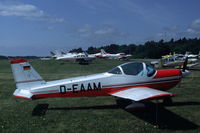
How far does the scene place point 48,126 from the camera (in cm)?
585

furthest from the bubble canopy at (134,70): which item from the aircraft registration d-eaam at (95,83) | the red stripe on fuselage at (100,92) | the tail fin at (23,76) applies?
the tail fin at (23,76)

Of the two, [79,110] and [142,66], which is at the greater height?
[142,66]

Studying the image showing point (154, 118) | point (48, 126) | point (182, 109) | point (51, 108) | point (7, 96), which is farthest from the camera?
point (7, 96)

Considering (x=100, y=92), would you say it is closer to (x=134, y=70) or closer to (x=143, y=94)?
(x=134, y=70)

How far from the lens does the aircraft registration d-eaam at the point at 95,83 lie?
727 cm

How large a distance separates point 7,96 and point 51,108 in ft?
10.9

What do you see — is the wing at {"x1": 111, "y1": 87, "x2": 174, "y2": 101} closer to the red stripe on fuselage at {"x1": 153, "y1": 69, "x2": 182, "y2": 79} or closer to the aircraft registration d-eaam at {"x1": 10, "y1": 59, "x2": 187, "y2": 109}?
the aircraft registration d-eaam at {"x1": 10, "y1": 59, "x2": 187, "y2": 109}

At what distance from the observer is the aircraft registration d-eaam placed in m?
7.27

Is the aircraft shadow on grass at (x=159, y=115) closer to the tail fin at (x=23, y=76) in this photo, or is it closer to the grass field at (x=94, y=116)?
the grass field at (x=94, y=116)

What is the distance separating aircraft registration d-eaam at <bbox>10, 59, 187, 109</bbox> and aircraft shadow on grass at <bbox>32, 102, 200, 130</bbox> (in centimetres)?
48

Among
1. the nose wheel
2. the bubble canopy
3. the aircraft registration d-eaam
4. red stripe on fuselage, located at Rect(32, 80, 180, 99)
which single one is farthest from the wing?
the nose wheel

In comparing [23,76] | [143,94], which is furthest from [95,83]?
[23,76]

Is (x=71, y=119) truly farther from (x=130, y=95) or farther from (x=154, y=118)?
(x=154, y=118)

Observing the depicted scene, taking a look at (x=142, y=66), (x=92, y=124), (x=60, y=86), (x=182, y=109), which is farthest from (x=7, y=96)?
(x=182, y=109)
